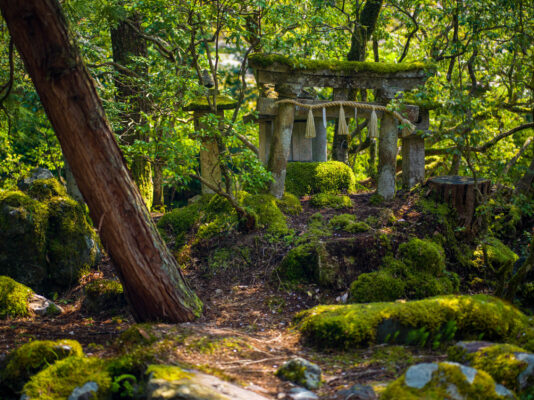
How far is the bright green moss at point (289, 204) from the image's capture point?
884 centimetres

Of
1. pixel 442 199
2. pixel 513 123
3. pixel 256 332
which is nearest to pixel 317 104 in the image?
pixel 442 199

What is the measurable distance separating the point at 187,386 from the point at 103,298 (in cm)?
375

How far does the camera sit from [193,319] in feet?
18.9

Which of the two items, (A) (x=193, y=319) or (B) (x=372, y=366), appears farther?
(A) (x=193, y=319)

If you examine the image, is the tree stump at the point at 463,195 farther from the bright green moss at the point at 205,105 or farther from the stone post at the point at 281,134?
the bright green moss at the point at 205,105

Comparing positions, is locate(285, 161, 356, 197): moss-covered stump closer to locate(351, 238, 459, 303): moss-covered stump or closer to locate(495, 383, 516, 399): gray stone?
locate(351, 238, 459, 303): moss-covered stump

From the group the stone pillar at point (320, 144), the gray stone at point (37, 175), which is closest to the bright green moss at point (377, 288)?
the stone pillar at point (320, 144)

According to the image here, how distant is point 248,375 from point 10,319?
3.70 m

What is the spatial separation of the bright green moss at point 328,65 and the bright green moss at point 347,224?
106 inches

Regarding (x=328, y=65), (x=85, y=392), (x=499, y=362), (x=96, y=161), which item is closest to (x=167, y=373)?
(x=85, y=392)

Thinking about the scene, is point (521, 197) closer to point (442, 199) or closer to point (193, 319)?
point (442, 199)

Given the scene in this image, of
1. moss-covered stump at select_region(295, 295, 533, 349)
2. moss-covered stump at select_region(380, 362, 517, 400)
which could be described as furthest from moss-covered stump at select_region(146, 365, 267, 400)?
moss-covered stump at select_region(295, 295, 533, 349)

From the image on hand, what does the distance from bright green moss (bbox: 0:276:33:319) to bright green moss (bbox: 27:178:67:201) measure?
76.3 inches

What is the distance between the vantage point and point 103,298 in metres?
6.82
